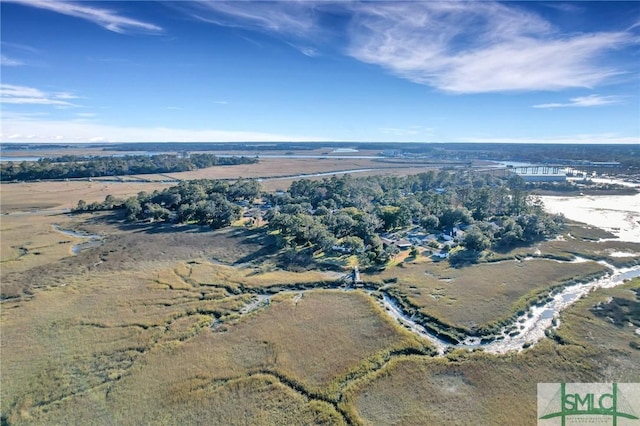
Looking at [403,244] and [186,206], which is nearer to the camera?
[403,244]

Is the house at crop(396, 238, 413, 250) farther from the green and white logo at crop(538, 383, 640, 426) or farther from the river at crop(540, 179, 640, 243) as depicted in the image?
the river at crop(540, 179, 640, 243)

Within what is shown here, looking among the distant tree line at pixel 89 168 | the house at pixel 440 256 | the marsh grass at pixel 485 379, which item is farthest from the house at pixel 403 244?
the distant tree line at pixel 89 168

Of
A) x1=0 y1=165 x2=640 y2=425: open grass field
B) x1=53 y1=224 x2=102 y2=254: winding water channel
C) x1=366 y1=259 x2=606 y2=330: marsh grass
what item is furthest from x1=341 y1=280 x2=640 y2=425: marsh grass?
x1=53 y1=224 x2=102 y2=254: winding water channel

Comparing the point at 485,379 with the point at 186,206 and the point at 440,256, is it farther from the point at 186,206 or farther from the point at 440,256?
the point at 186,206

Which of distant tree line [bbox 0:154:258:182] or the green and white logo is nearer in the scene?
the green and white logo

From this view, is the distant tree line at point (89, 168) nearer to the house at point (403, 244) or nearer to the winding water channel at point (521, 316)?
the house at point (403, 244)

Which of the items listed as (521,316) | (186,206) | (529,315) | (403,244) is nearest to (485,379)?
(521,316)
